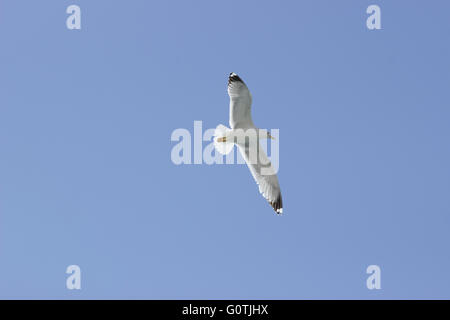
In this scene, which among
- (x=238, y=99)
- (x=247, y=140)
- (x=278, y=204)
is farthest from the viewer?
(x=278, y=204)

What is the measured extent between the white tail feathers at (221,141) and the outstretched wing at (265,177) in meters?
0.19

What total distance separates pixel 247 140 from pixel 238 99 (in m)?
0.69

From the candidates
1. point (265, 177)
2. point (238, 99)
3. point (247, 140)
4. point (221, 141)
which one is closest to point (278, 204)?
point (265, 177)

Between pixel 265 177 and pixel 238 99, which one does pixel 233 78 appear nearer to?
pixel 238 99

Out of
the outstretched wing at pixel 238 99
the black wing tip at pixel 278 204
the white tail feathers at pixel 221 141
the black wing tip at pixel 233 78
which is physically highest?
the black wing tip at pixel 233 78

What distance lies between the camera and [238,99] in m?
7.32

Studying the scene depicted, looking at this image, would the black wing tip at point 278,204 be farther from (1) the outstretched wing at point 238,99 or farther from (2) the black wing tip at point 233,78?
(2) the black wing tip at point 233,78

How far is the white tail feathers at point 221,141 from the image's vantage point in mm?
7645

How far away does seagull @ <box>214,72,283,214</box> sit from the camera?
288 inches

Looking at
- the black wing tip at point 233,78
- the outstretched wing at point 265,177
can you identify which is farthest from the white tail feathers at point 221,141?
the black wing tip at point 233,78

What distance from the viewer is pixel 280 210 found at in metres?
7.91

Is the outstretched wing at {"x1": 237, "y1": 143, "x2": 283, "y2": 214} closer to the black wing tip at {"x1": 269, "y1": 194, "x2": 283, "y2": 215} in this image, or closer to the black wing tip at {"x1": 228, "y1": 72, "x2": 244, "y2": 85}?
the black wing tip at {"x1": 269, "y1": 194, "x2": 283, "y2": 215}
